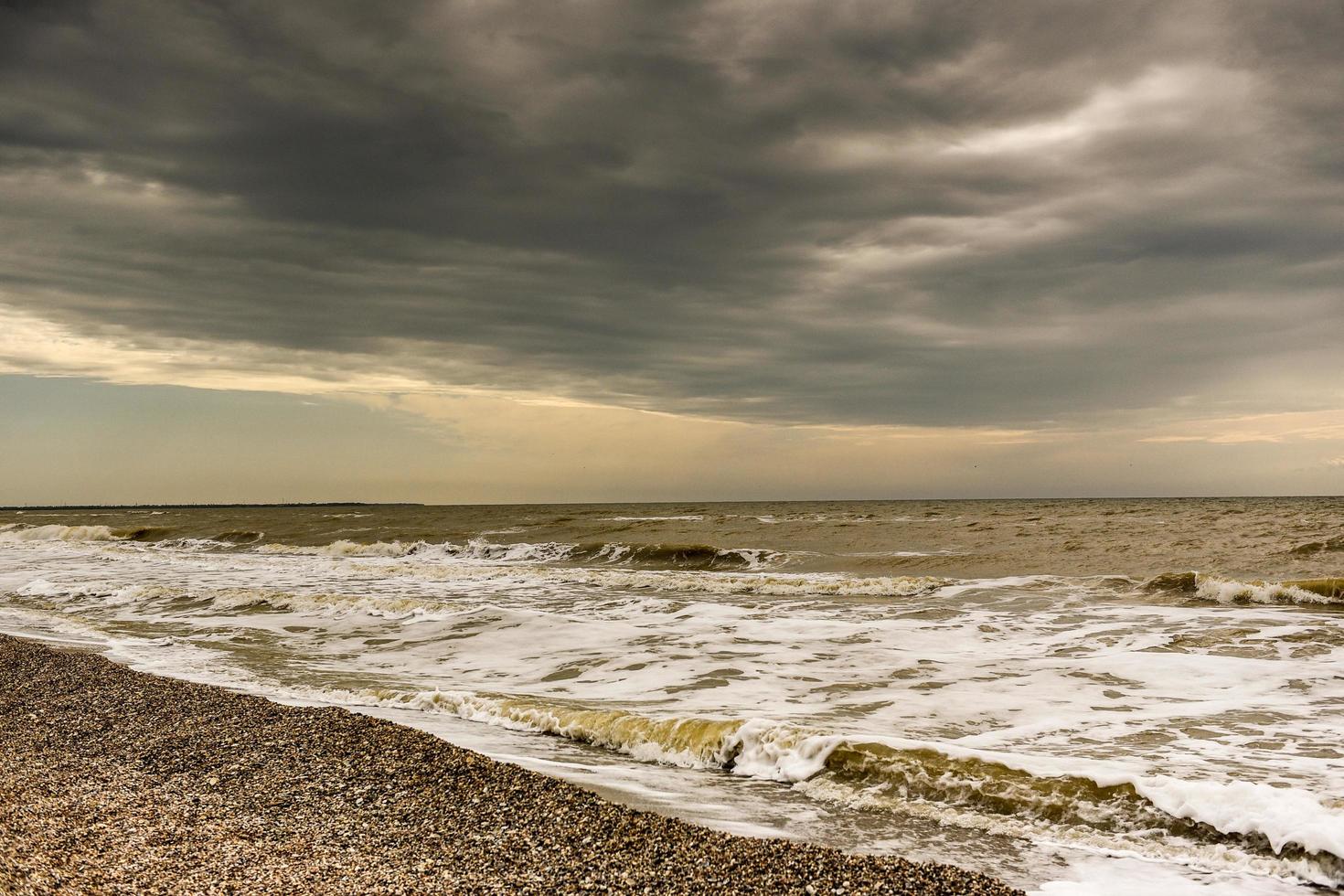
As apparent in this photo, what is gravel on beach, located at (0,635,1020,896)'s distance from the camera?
3955 mm

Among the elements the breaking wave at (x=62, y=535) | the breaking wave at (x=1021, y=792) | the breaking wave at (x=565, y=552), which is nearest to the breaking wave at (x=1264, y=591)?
the breaking wave at (x=565, y=552)

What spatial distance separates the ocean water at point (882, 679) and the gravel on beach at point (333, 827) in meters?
0.70

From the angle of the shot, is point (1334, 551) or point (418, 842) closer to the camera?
point (418, 842)

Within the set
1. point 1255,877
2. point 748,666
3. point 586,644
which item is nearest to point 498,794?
point 1255,877

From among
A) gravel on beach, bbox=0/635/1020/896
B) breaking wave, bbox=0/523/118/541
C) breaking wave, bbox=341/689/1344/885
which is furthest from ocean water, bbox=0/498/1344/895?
breaking wave, bbox=0/523/118/541

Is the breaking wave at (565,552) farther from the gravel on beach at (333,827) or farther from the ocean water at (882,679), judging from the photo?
the gravel on beach at (333,827)

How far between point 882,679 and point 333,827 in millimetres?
6382

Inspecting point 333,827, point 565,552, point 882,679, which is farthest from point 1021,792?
point 565,552

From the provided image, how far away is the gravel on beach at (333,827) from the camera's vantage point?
396 cm

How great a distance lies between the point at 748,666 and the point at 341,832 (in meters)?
6.35

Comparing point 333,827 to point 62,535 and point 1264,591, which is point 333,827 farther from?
point 62,535

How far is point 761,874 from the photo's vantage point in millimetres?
4035

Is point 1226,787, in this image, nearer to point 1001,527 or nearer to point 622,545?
point 622,545

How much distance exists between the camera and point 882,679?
9.50 meters
